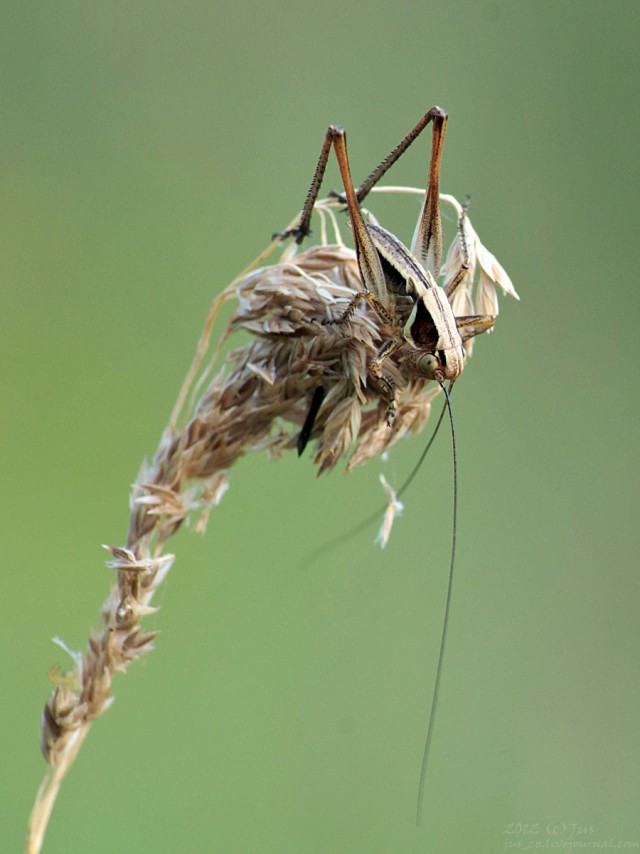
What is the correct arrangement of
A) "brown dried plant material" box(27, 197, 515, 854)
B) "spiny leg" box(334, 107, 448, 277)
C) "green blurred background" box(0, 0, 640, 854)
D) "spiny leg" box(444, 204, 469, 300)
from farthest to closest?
"green blurred background" box(0, 0, 640, 854)
"spiny leg" box(334, 107, 448, 277)
"spiny leg" box(444, 204, 469, 300)
"brown dried plant material" box(27, 197, 515, 854)

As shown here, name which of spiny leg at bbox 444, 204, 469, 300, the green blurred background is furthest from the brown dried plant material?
the green blurred background

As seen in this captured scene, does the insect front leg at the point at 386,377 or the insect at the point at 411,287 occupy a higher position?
the insect at the point at 411,287

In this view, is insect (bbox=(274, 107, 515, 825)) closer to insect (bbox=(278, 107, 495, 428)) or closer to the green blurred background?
insect (bbox=(278, 107, 495, 428))

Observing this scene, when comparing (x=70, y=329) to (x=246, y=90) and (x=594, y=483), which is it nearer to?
(x=246, y=90)

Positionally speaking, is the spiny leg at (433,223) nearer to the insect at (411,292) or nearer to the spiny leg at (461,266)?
the insect at (411,292)

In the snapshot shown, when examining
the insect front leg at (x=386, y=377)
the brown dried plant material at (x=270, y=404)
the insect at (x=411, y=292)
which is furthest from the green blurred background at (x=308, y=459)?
the insect front leg at (x=386, y=377)

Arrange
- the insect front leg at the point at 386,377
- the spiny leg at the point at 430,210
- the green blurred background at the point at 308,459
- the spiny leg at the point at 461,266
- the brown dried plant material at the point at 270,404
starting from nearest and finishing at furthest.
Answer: the brown dried plant material at the point at 270,404 < the insect front leg at the point at 386,377 < the spiny leg at the point at 461,266 < the spiny leg at the point at 430,210 < the green blurred background at the point at 308,459

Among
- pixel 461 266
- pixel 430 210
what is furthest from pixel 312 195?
pixel 461 266
